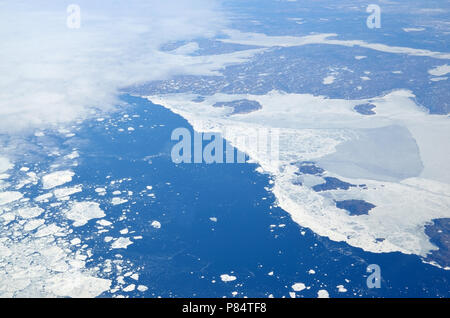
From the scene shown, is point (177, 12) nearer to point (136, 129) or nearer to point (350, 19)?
point (350, 19)

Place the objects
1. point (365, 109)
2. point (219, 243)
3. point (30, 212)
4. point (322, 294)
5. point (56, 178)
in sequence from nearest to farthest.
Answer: point (322, 294) < point (219, 243) < point (30, 212) < point (56, 178) < point (365, 109)

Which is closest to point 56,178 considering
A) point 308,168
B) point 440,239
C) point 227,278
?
point 227,278

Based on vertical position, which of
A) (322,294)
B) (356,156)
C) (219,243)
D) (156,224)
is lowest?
(322,294)

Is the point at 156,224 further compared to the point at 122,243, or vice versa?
the point at 156,224

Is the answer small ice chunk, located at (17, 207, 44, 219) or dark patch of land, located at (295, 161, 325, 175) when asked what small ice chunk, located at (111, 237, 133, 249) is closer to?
small ice chunk, located at (17, 207, 44, 219)

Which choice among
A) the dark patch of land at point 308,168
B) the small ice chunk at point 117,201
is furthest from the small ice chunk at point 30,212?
the dark patch of land at point 308,168

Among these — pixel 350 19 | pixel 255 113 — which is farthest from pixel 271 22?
pixel 255 113

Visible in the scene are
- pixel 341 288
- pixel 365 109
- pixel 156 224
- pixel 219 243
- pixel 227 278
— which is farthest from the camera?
pixel 365 109

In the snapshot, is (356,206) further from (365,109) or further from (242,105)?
(242,105)

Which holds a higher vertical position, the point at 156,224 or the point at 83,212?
the point at 83,212

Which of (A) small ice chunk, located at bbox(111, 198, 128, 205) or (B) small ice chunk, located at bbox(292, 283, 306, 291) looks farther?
(A) small ice chunk, located at bbox(111, 198, 128, 205)

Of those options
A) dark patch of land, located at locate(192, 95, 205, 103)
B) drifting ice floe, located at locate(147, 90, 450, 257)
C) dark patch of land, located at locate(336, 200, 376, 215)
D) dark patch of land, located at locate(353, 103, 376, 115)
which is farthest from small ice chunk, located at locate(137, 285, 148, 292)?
dark patch of land, located at locate(353, 103, 376, 115)
